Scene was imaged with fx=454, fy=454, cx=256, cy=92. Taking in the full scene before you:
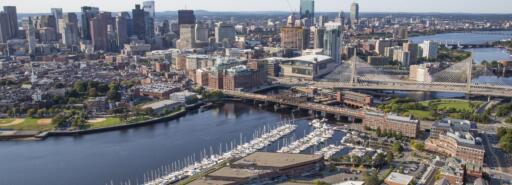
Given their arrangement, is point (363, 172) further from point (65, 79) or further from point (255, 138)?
point (65, 79)

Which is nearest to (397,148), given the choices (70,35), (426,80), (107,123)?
(107,123)

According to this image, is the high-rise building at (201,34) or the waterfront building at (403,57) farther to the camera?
the high-rise building at (201,34)

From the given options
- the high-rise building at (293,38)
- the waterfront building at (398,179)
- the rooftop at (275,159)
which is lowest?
the waterfront building at (398,179)

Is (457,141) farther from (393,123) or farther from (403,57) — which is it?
(403,57)

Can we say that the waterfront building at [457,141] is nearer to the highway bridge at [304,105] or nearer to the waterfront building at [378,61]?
the highway bridge at [304,105]

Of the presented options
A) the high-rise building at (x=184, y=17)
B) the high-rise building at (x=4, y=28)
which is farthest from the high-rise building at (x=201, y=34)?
the high-rise building at (x=4, y=28)

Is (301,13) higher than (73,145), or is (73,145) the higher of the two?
(301,13)

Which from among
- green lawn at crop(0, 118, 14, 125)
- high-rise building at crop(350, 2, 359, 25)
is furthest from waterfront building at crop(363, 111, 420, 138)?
high-rise building at crop(350, 2, 359, 25)

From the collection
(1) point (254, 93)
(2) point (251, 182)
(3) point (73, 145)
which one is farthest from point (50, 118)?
(2) point (251, 182)
